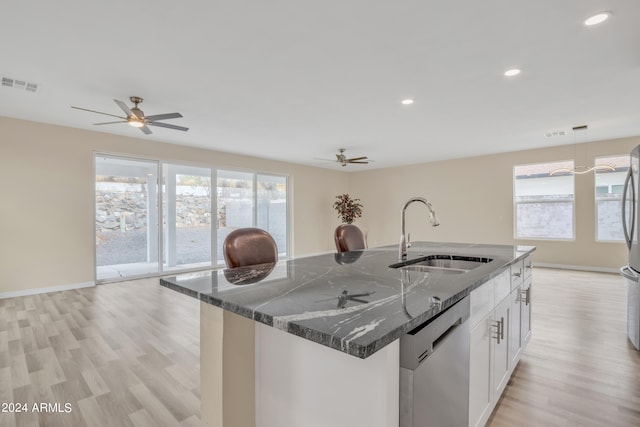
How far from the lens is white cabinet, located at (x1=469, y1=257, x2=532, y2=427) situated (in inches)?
55.7

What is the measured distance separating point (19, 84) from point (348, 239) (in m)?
3.85

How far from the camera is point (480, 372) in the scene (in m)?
1.49

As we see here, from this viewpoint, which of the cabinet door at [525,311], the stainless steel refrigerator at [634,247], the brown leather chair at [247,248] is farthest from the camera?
the stainless steel refrigerator at [634,247]

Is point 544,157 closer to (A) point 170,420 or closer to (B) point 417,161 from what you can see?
(B) point 417,161

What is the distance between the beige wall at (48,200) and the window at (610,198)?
28.4 ft

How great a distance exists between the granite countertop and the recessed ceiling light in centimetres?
192

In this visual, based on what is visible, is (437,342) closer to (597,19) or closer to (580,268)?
(597,19)

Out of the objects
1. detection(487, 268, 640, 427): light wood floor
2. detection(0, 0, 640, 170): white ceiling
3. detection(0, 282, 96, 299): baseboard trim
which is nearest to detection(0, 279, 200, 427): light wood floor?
detection(0, 282, 96, 299): baseboard trim

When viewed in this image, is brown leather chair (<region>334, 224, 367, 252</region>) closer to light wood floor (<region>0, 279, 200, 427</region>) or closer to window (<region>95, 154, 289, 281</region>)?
light wood floor (<region>0, 279, 200, 427</region>)

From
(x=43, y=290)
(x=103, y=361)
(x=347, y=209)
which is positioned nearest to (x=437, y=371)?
(x=103, y=361)

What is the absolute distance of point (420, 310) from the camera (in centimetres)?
95

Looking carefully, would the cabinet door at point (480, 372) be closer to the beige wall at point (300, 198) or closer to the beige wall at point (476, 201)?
the beige wall at point (300, 198)

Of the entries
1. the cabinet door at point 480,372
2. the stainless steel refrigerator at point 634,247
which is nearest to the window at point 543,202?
the stainless steel refrigerator at point 634,247

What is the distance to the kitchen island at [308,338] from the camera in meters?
0.84
